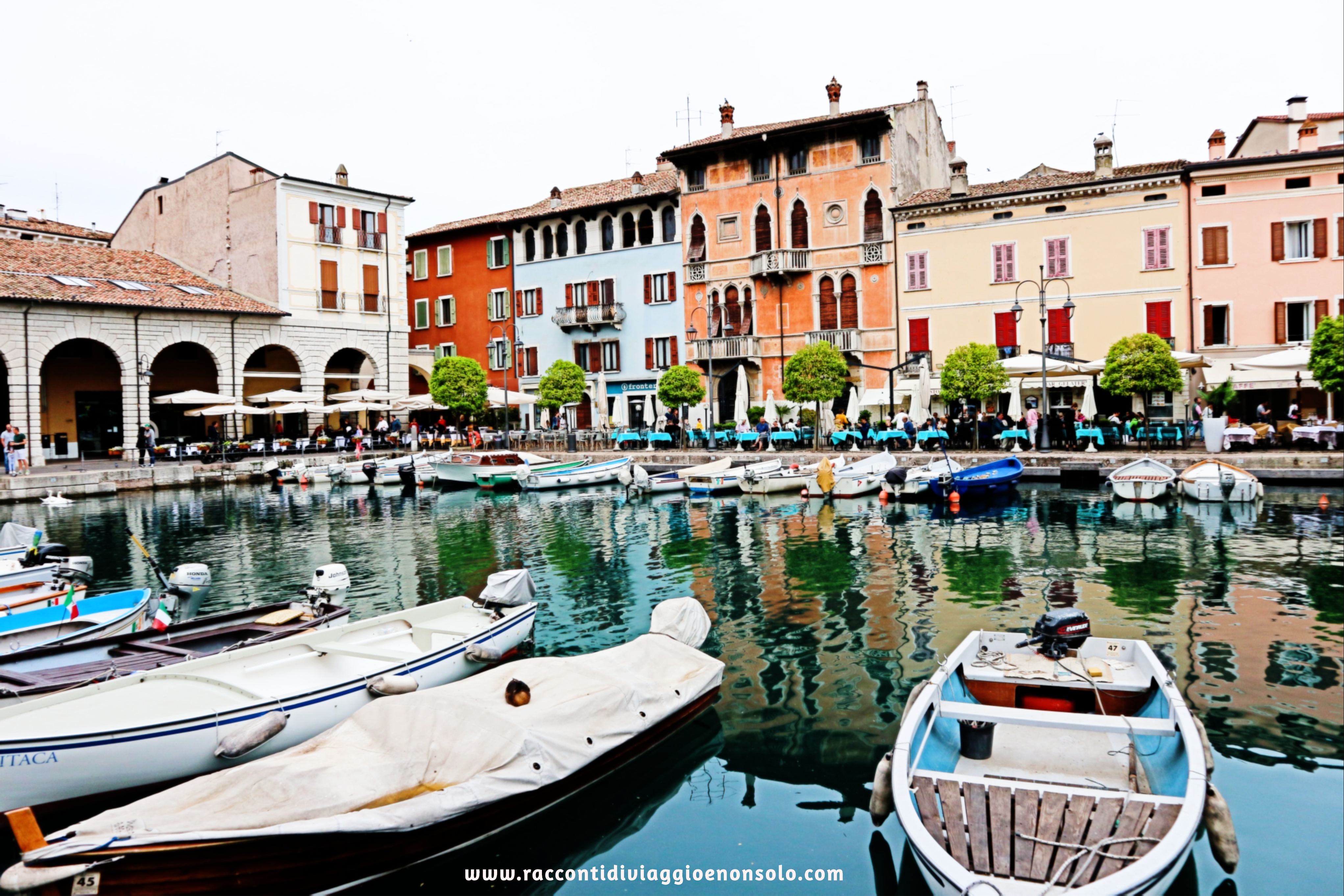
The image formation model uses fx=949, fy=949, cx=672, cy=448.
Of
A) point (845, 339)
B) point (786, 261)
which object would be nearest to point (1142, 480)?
point (845, 339)

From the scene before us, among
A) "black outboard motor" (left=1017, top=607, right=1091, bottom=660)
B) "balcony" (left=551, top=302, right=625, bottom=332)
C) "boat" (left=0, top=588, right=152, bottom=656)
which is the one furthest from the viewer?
"balcony" (left=551, top=302, right=625, bottom=332)

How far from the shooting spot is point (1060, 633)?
28.0ft

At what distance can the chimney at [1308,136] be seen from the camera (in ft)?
112

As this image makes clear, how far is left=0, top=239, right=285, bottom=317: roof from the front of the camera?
3656cm

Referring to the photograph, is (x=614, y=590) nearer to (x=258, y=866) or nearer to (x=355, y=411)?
(x=258, y=866)

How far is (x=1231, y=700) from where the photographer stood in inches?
357

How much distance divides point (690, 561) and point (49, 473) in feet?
84.6

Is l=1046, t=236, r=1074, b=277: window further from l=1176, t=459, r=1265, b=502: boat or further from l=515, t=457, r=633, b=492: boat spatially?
l=515, t=457, r=633, b=492: boat

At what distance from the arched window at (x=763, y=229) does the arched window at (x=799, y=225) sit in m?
1.18

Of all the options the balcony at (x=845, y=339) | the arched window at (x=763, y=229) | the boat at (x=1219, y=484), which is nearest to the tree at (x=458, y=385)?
the arched window at (x=763, y=229)

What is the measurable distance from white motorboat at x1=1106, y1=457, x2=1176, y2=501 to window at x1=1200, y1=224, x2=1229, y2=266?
13982mm

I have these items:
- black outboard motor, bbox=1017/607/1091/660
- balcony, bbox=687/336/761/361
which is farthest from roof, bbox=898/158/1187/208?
black outboard motor, bbox=1017/607/1091/660

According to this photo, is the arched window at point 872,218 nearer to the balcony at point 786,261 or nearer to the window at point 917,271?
the window at point 917,271

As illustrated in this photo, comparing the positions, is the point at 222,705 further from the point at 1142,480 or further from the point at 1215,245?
the point at 1215,245
